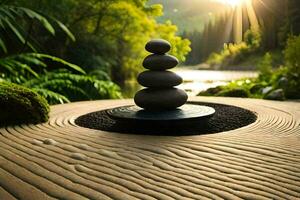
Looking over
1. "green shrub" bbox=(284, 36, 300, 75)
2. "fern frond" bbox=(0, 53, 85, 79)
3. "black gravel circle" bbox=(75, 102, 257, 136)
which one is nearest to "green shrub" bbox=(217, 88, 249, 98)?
"green shrub" bbox=(284, 36, 300, 75)

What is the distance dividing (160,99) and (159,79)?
35 centimetres

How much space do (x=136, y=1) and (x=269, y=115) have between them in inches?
578

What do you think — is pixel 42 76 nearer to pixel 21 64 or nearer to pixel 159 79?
pixel 21 64

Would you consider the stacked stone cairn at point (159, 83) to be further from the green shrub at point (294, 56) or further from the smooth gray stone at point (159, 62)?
the green shrub at point (294, 56)

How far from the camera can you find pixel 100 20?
2208 centimetres

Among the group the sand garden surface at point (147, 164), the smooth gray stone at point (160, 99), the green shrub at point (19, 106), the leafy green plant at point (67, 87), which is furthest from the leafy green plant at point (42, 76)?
the sand garden surface at point (147, 164)

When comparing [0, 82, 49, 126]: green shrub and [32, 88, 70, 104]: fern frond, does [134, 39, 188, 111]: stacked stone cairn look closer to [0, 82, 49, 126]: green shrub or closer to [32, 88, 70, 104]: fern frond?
[0, 82, 49, 126]: green shrub

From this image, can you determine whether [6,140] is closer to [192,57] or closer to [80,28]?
[80,28]

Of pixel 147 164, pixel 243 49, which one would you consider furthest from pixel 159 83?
pixel 243 49

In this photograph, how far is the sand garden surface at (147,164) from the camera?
3605mm

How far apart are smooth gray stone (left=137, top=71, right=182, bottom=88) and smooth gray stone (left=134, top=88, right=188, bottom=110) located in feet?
0.34

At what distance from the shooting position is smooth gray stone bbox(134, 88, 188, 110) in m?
6.88

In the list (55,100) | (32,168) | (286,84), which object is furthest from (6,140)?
(286,84)

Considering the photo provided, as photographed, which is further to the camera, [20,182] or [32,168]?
[32,168]
